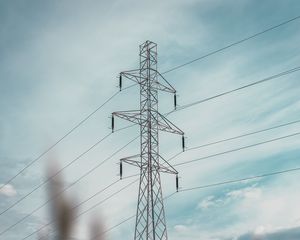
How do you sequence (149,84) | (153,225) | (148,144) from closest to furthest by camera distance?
(153,225) < (148,144) < (149,84)

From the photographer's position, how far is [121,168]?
5047 centimetres

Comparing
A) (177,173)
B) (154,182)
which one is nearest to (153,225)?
(154,182)

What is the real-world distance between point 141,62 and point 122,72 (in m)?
3.31

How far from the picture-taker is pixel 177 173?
53.8 meters

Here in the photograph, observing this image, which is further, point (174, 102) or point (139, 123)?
point (174, 102)

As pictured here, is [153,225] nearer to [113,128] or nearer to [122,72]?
[113,128]

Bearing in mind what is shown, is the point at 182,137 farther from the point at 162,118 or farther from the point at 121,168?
the point at 121,168

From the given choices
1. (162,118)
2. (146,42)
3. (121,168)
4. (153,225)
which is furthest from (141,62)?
(153,225)

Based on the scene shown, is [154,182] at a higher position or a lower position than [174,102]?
Answer: lower

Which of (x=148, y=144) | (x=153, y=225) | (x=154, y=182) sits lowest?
(x=153, y=225)

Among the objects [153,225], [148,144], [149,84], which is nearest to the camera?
[153,225]

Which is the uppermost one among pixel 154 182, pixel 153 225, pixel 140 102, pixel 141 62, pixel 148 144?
pixel 141 62

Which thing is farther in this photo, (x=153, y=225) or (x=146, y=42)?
(x=146, y=42)

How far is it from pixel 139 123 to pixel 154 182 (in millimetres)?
6221
